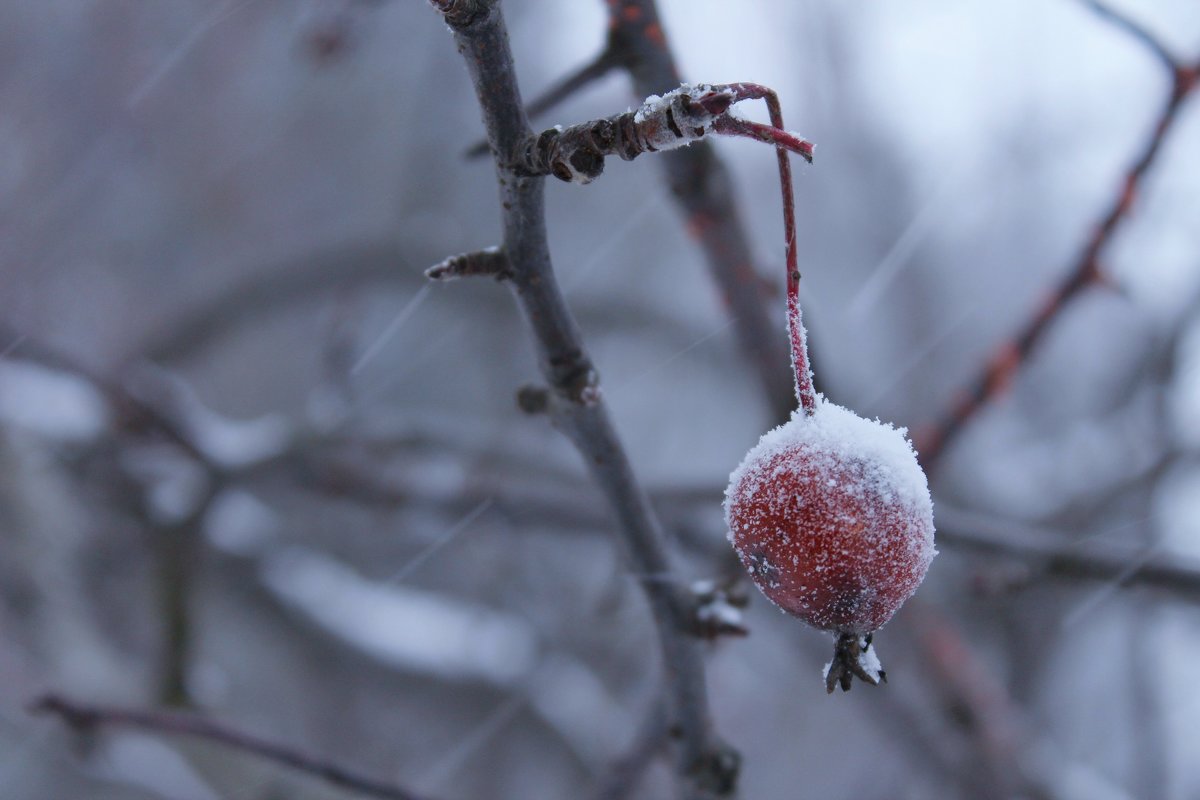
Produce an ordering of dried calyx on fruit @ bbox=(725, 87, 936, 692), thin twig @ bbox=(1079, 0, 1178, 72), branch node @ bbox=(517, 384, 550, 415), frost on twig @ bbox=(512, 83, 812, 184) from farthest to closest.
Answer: thin twig @ bbox=(1079, 0, 1178, 72) → branch node @ bbox=(517, 384, 550, 415) → dried calyx on fruit @ bbox=(725, 87, 936, 692) → frost on twig @ bbox=(512, 83, 812, 184)

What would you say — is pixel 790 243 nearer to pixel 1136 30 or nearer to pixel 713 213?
pixel 713 213

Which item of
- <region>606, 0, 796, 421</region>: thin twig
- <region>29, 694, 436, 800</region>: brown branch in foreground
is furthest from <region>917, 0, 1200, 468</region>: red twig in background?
<region>29, 694, 436, 800</region>: brown branch in foreground

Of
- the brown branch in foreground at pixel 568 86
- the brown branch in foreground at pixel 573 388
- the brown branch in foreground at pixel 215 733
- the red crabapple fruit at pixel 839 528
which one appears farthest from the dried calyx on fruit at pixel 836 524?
the brown branch in foreground at pixel 215 733

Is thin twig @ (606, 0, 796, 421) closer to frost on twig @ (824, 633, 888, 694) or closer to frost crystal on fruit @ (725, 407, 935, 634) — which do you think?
frost crystal on fruit @ (725, 407, 935, 634)

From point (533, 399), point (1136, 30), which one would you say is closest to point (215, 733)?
point (533, 399)

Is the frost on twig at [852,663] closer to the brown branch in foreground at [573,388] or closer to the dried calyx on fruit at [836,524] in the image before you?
the dried calyx on fruit at [836,524]

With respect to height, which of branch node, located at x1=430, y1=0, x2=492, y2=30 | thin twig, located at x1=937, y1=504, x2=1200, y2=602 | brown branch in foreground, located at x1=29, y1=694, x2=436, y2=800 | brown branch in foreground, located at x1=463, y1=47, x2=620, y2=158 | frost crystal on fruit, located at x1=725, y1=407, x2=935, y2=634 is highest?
thin twig, located at x1=937, y1=504, x2=1200, y2=602
